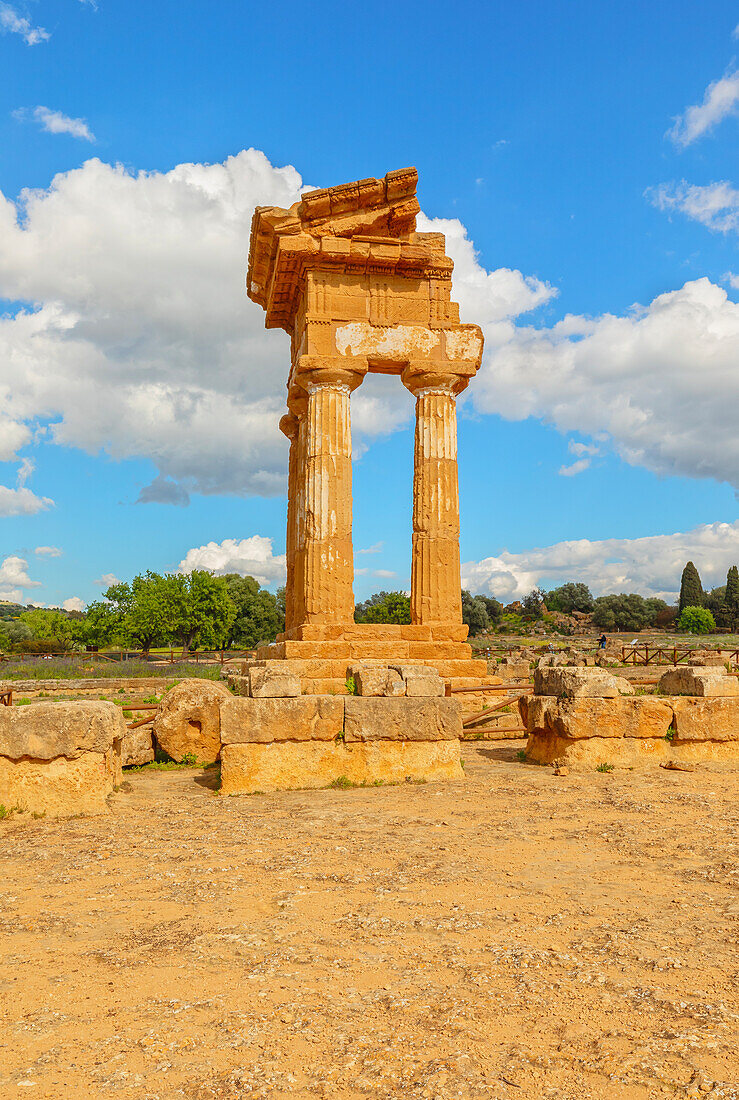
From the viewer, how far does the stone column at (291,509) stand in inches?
572

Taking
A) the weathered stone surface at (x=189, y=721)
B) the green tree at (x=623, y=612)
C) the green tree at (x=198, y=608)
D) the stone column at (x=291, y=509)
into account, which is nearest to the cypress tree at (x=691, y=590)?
the green tree at (x=623, y=612)

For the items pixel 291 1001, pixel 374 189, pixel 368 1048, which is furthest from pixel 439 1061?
pixel 374 189

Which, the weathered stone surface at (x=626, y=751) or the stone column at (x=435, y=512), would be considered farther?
the stone column at (x=435, y=512)

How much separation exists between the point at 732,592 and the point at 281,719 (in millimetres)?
75358

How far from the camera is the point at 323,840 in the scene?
17.6ft

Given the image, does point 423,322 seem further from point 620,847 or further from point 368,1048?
point 368,1048

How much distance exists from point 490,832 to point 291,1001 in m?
2.99

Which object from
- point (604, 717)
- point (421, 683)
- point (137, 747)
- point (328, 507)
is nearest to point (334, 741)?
point (421, 683)

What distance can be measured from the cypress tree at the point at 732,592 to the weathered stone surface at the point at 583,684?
70.4 meters

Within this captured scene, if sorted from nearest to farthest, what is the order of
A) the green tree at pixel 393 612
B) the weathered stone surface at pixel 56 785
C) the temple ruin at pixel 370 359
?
1. the weathered stone surface at pixel 56 785
2. the temple ruin at pixel 370 359
3. the green tree at pixel 393 612

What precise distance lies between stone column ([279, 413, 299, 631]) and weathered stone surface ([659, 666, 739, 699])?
7.06 meters

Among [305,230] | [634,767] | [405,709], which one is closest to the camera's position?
[405,709]

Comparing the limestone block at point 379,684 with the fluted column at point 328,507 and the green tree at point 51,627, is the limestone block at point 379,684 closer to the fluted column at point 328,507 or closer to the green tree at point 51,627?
the fluted column at point 328,507

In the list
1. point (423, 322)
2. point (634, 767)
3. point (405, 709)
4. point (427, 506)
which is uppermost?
point (423, 322)
